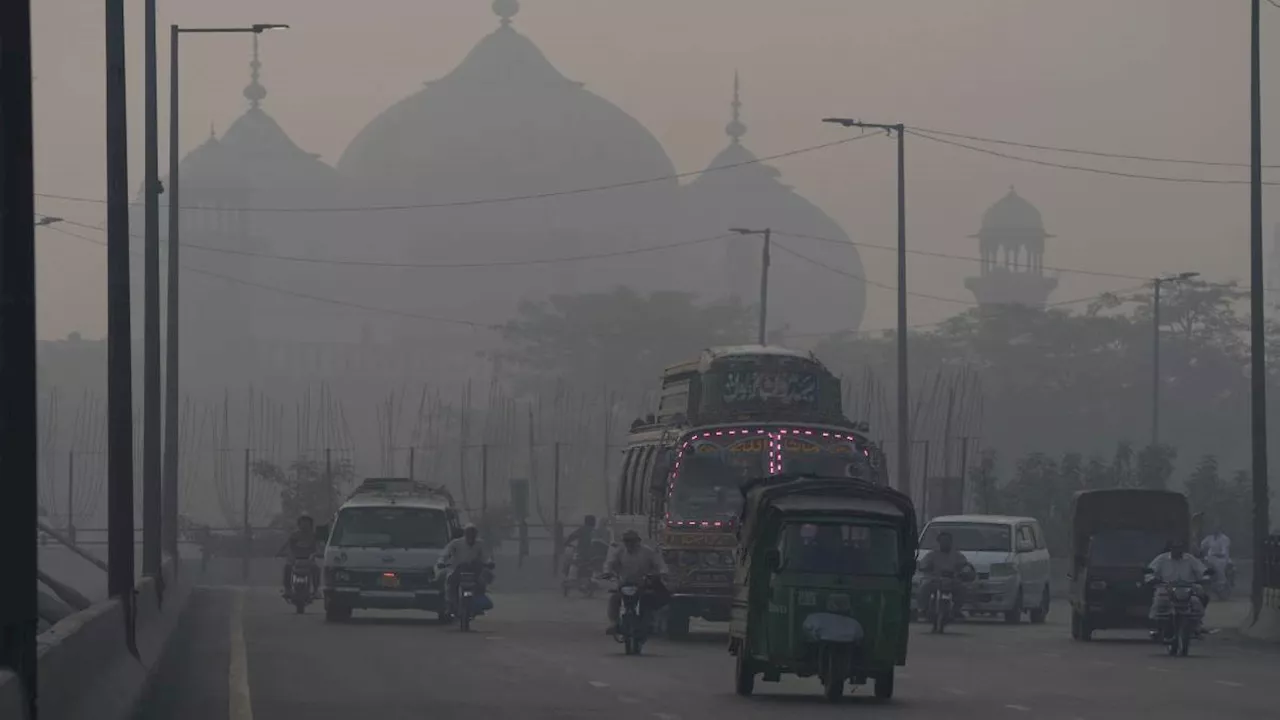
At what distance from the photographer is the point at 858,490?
2081 centimetres

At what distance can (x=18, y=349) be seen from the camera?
41.0 feet

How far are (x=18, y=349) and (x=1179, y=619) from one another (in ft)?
60.5

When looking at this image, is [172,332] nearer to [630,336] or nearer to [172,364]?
[172,364]

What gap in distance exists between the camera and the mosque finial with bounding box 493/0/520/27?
490 ft

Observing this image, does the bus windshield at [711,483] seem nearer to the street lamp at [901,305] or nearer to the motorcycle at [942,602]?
the motorcycle at [942,602]

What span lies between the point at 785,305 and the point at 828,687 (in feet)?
415

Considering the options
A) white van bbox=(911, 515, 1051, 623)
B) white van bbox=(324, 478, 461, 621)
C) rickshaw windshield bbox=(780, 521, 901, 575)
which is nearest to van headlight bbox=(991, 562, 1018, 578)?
white van bbox=(911, 515, 1051, 623)

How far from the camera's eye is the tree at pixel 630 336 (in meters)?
99.1

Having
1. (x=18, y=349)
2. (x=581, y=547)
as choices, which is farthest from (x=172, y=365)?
(x=18, y=349)

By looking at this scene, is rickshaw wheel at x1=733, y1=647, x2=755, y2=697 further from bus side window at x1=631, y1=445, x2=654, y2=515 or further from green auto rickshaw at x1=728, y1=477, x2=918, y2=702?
bus side window at x1=631, y1=445, x2=654, y2=515

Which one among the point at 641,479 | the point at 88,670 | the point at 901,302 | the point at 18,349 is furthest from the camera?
the point at 901,302

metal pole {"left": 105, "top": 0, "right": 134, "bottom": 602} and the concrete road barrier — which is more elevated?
metal pole {"left": 105, "top": 0, "right": 134, "bottom": 602}

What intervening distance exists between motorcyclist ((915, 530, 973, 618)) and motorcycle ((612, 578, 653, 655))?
819cm

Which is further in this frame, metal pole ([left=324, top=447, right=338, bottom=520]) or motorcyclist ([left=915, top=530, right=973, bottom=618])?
metal pole ([left=324, top=447, right=338, bottom=520])
